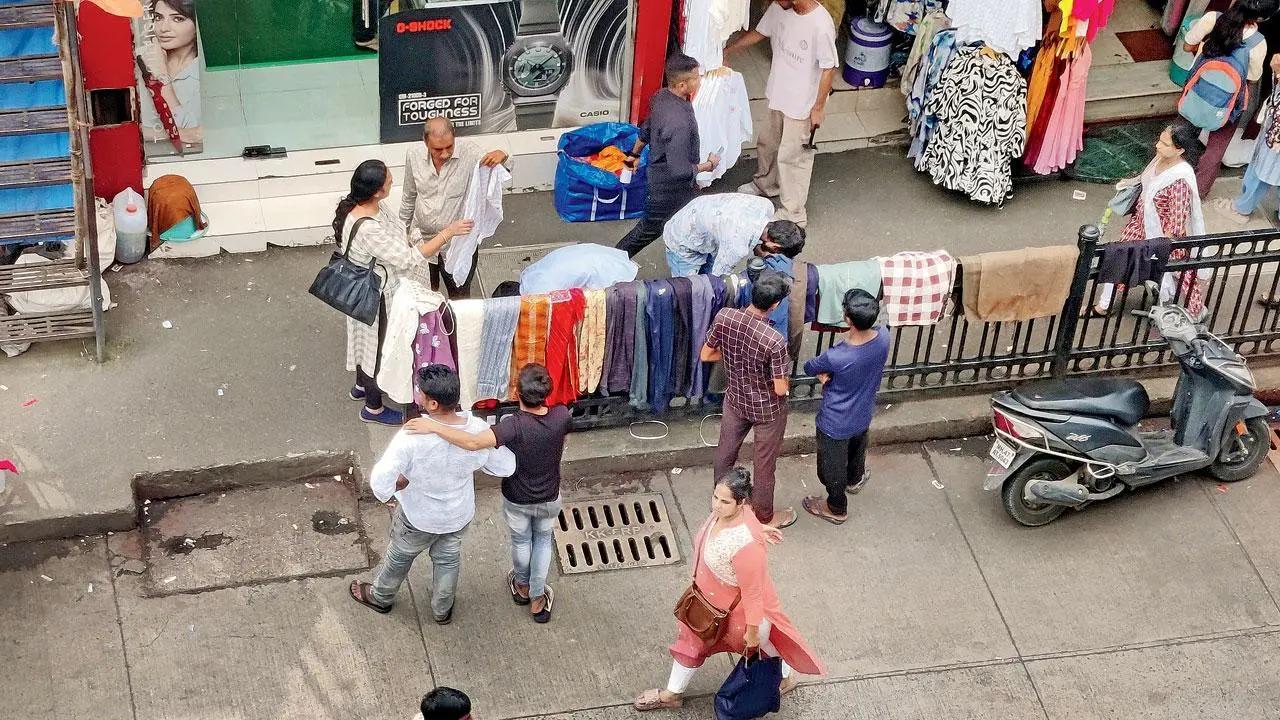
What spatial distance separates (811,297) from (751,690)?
230 centimetres

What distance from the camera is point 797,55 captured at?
10.1 metres

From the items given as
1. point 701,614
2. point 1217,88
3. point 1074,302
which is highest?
point 1217,88

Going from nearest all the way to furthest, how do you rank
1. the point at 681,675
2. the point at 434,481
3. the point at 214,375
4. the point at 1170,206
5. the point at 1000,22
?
the point at 434,481
the point at 681,675
the point at 214,375
the point at 1170,206
the point at 1000,22

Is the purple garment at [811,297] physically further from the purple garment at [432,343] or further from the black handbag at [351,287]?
the black handbag at [351,287]

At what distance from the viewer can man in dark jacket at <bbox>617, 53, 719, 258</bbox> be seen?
9.27 meters

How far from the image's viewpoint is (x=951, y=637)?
7.91 meters

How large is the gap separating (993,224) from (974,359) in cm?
194

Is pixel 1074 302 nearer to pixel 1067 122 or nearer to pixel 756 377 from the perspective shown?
pixel 756 377

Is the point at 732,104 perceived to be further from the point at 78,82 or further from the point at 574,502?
the point at 78,82

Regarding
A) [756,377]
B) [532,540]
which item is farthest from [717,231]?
[532,540]

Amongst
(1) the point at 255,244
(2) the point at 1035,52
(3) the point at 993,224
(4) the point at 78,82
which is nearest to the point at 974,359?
(3) the point at 993,224

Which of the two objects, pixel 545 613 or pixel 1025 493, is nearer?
pixel 545 613

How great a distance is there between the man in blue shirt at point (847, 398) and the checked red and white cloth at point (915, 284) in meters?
0.41

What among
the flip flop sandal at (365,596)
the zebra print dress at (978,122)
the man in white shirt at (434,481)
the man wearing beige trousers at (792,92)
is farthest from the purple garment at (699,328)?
the zebra print dress at (978,122)
